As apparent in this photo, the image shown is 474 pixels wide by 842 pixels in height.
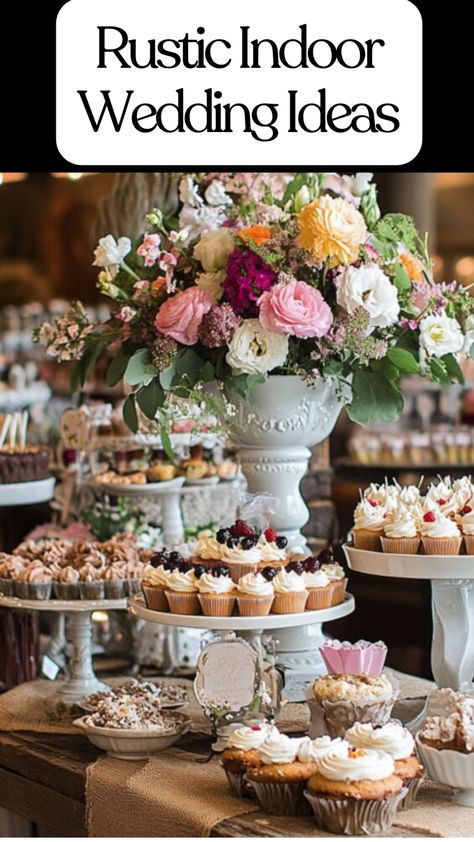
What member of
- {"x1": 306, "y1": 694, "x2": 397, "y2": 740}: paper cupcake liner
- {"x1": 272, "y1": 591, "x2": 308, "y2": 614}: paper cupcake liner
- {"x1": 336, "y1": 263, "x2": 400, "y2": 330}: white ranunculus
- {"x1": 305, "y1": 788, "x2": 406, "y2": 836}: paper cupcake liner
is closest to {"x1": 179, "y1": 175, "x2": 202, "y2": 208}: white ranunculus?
{"x1": 336, "y1": 263, "x2": 400, "y2": 330}: white ranunculus

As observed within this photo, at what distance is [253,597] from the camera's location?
268 cm

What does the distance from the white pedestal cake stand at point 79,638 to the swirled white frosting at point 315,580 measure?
582 mm

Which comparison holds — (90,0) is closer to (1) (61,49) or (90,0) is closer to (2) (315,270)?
(1) (61,49)

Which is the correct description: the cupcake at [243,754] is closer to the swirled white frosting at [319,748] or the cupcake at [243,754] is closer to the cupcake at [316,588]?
the swirled white frosting at [319,748]

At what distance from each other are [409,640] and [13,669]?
10.0 feet

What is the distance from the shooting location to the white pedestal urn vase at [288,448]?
10.2 ft

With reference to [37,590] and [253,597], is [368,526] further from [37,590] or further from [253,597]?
[37,590]

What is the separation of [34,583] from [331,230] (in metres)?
1.09

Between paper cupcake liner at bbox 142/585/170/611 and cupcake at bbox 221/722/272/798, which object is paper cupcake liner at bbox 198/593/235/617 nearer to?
paper cupcake liner at bbox 142/585/170/611

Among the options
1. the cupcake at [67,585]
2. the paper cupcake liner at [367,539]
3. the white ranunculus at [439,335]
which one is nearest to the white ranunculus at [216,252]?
the white ranunculus at [439,335]

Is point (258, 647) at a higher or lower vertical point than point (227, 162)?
lower

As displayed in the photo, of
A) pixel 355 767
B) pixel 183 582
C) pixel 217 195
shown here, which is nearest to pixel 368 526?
pixel 183 582

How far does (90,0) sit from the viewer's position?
2.84m

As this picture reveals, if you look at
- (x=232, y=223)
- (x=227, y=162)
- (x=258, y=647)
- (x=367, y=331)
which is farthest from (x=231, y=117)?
(x=258, y=647)
